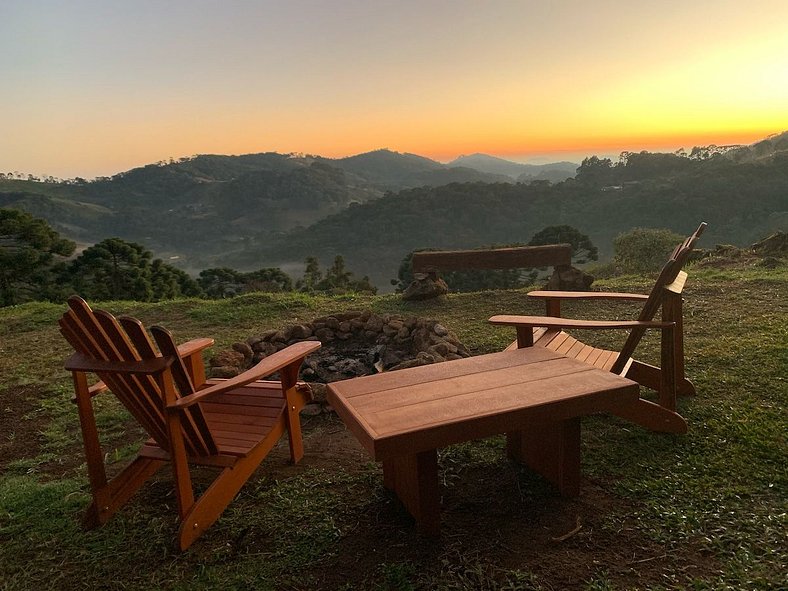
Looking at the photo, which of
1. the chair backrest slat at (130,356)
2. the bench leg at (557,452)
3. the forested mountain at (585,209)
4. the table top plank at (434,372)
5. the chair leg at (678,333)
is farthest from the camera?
the forested mountain at (585,209)

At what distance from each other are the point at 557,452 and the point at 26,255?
18.5 m

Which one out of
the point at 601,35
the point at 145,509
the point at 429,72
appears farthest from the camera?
the point at 429,72

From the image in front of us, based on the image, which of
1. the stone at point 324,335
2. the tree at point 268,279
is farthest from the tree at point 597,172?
the stone at point 324,335

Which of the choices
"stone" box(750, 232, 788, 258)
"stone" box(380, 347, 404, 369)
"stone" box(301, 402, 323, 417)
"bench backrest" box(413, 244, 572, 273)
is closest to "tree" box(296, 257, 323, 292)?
"bench backrest" box(413, 244, 572, 273)

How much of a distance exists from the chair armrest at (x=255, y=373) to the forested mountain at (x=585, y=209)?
51.6m

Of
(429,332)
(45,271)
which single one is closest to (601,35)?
(429,332)

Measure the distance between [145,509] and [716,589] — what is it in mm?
2680

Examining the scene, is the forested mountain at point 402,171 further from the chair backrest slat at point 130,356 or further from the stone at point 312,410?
the chair backrest slat at point 130,356

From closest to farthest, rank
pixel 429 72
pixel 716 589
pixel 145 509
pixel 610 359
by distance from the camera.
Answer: pixel 716 589 → pixel 145 509 → pixel 610 359 → pixel 429 72

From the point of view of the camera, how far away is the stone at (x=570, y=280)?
7.65 m

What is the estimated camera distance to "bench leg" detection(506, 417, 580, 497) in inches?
103

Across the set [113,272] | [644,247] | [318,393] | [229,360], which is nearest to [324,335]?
[229,360]

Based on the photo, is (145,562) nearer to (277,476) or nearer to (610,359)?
(277,476)

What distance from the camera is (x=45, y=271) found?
18125mm
